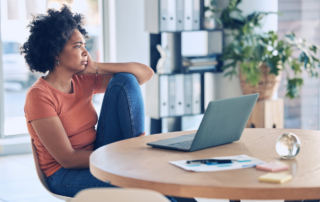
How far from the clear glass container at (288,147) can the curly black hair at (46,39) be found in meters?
1.14

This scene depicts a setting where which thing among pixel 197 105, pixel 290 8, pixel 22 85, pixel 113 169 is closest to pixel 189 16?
pixel 197 105

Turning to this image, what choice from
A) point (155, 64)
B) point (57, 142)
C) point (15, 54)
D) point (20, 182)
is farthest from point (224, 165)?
point (15, 54)

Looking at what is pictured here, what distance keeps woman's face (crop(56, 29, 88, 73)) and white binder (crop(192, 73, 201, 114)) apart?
2244 millimetres

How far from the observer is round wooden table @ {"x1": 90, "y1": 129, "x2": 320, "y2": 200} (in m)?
0.97

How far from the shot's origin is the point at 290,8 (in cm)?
451

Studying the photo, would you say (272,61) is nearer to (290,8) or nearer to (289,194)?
(290,8)

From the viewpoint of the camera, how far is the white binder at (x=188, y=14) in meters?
3.97

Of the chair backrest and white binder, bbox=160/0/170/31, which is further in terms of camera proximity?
white binder, bbox=160/0/170/31

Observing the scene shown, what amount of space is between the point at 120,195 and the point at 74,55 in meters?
1.30

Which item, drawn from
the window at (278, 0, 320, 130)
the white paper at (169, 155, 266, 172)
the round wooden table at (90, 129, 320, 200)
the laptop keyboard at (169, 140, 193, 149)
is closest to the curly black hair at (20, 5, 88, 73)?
the round wooden table at (90, 129, 320, 200)

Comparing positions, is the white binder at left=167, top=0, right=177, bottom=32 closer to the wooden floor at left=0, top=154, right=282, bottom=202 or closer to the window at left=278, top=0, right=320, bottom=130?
the window at left=278, top=0, right=320, bottom=130

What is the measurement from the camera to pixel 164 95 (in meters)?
3.97

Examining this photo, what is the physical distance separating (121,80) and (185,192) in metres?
1.01

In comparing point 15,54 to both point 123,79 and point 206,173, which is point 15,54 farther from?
point 206,173
